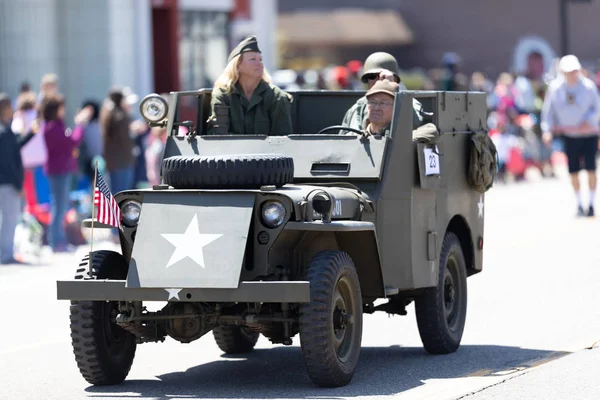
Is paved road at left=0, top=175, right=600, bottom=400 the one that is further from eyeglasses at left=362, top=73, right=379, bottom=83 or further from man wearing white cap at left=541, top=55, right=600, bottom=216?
man wearing white cap at left=541, top=55, right=600, bottom=216

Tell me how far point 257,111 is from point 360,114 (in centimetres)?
73

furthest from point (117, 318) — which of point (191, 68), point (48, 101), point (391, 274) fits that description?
point (191, 68)

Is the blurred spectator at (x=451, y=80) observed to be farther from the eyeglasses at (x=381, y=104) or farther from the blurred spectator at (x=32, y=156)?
the eyeglasses at (x=381, y=104)

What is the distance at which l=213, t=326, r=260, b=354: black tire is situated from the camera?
33.6ft

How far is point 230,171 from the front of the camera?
8469mm

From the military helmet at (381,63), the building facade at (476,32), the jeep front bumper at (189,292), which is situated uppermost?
the building facade at (476,32)

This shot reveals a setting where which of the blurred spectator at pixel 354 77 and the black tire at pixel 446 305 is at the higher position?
the blurred spectator at pixel 354 77

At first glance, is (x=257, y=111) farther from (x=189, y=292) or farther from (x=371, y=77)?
(x=189, y=292)

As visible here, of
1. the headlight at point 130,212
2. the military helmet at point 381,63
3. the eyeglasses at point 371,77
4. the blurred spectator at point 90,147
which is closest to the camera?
the headlight at point 130,212

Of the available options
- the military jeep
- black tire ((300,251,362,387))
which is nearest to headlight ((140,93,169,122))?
the military jeep

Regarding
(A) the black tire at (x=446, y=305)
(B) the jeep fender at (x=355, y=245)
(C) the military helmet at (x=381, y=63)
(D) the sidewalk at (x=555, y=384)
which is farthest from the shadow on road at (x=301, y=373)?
(C) the military helmet at (x=381, y=63)

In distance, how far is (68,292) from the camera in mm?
8242

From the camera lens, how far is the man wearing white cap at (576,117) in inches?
763

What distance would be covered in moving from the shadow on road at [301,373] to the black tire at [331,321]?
0.43 feet
